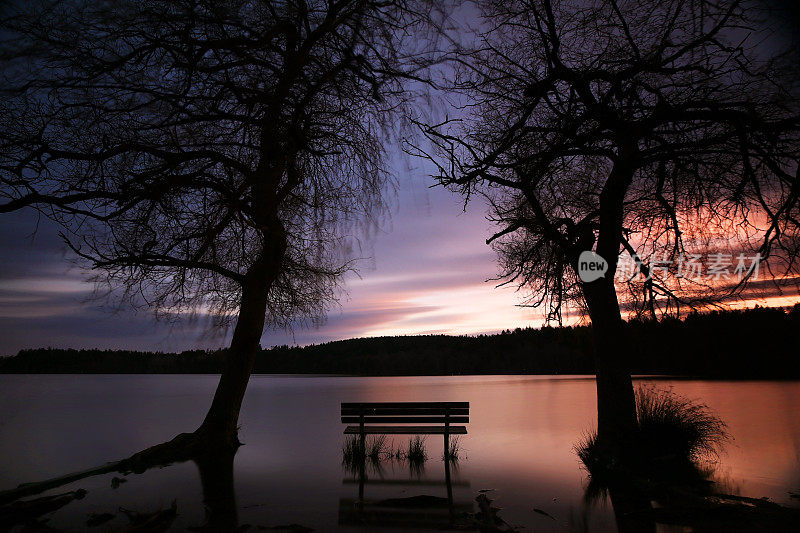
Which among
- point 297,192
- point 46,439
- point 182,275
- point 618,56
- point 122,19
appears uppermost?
point 618,56

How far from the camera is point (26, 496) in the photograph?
6414 millimetres

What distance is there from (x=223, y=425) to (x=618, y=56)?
8477 mm

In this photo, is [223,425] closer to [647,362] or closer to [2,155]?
[2,155]

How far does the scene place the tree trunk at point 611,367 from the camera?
8008mm

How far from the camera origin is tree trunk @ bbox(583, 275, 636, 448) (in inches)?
315

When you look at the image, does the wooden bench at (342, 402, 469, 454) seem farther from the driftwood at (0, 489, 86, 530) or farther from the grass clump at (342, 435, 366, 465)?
the driftwood at (0, 489, 86, 530)

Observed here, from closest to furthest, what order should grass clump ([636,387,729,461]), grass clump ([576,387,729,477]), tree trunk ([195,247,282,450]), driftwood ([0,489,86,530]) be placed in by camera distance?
driftwood ([0,489,86,530])
grass clump ([576,387,729,477])
grass clump ([636,387,729,461])
tree trunk ([195,247,282,450])

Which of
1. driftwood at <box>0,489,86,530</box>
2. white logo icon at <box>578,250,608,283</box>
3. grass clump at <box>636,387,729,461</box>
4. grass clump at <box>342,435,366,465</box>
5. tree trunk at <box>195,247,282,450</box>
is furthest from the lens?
grass clump at <box>342,435,366,465</box>

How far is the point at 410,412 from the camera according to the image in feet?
29.3

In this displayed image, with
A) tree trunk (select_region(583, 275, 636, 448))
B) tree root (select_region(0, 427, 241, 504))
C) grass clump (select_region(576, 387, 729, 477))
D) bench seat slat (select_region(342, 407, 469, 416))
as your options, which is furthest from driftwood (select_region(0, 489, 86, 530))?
tree trunk (select_region(583, 275, 636, 448))

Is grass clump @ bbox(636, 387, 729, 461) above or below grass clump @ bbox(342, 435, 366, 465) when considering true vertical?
above

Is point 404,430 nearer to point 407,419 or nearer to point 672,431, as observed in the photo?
point 407,419

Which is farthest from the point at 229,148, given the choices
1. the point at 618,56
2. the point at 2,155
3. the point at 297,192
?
the point at 618,56

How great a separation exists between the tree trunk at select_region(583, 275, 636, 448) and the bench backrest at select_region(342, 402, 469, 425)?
7.21ft
